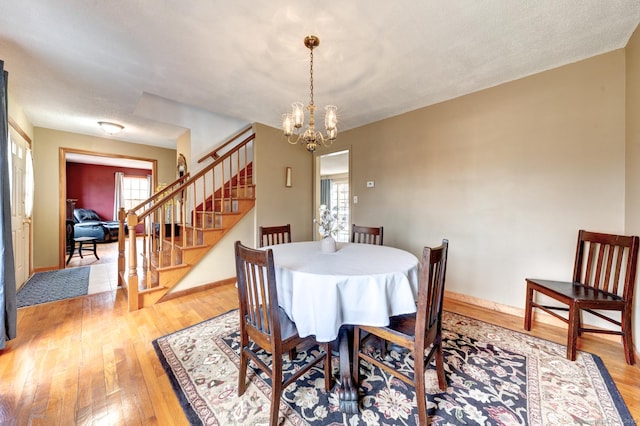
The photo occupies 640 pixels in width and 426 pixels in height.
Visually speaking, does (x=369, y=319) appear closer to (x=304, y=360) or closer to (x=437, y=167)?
(x=304, y=360)

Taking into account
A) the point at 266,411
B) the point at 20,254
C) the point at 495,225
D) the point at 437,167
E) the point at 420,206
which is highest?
the point at 437,167

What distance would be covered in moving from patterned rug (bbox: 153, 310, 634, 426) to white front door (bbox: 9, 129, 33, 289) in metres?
2.92

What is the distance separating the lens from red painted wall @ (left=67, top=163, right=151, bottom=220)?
746 cm

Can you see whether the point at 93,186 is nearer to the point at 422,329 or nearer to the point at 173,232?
the point at 173,232

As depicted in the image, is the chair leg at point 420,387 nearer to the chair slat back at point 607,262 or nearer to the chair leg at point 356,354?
the chair leg at point 356,354

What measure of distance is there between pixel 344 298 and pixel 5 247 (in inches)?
103

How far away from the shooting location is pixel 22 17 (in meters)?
1.69

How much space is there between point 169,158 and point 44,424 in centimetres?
539

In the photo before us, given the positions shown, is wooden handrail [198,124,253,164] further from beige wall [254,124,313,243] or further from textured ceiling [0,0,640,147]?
textured ceiling [0,0,640,147]

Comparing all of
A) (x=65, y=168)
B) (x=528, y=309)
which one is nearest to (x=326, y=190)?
(x=65, y=168)

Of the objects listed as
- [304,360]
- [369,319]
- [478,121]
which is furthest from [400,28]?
[304,360]

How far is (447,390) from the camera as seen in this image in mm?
1522

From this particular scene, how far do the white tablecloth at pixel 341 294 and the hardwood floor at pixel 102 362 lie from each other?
0.86 m

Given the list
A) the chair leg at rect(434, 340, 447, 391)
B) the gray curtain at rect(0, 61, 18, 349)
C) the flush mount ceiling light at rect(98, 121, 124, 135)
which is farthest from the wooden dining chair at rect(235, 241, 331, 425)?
the flush mount ceiling light at rect(98, 121, 124, 135)
